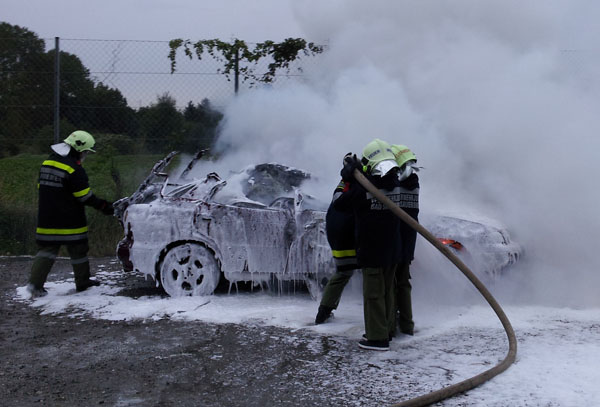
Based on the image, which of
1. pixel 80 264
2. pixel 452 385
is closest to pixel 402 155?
pixel 452 385

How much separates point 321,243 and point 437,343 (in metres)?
1.62

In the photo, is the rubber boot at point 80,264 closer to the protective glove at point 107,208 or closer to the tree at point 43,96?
the protective glove at point 107,208

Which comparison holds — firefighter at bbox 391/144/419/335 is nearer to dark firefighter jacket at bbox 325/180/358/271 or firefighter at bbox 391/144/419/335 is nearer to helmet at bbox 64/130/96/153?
dark firefighter jacket at bbox 325/180/358/271

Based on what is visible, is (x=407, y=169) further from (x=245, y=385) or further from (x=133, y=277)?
(x=133, y=277)

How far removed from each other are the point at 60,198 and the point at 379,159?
12.4 feet

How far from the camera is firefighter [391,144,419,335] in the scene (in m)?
5.31

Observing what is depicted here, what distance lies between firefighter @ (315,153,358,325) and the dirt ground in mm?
381

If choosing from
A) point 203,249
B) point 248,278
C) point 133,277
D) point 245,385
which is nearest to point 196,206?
point 203,249

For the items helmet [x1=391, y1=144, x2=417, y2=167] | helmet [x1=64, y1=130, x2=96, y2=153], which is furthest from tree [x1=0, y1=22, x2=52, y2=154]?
helmet [x1=391, y1=144, x2=417, y2=167]

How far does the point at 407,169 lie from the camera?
5.36m

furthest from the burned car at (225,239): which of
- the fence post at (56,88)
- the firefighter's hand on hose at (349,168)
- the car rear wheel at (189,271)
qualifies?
the fence post at (56,88)

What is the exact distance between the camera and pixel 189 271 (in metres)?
6.64

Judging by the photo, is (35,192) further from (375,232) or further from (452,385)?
(452,385)

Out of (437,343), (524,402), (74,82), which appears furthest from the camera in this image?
(74,82)
